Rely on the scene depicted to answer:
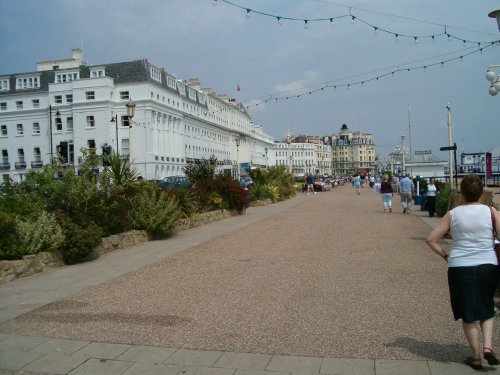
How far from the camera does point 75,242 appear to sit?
413 inches

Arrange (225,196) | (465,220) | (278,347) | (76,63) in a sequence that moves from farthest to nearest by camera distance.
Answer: (76,63) < (225,196) < (278,347) < (465,220)

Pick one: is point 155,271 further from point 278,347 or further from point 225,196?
point 225,196

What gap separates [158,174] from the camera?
72062mm

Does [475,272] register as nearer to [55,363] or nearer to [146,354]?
[146,354]

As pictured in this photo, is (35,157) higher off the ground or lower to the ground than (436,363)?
higher

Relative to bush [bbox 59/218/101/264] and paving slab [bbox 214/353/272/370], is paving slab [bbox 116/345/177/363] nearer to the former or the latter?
paving slab [bbox 214/353/272/370]

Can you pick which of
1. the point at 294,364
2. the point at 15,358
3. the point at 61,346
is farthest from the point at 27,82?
the point at 294,364

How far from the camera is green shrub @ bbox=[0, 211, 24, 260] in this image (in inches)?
358

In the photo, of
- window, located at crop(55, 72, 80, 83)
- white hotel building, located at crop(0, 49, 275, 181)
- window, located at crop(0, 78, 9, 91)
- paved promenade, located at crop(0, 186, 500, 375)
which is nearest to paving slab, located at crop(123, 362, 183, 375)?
paved promenade, located at crop(0, 186, 500, 375)

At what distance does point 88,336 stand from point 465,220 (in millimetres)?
4248

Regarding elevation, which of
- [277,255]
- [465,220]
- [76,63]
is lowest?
[277,255]

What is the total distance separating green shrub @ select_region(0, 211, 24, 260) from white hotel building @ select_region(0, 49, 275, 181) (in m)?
57.6

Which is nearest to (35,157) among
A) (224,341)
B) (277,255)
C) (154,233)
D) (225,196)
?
(225,196)

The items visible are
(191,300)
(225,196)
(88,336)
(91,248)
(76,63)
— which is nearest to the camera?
(88,336)
